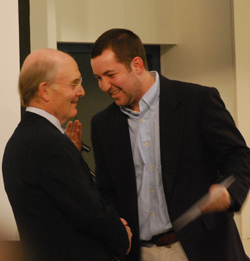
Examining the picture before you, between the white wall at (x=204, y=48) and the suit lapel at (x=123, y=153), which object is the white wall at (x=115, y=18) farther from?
the suit lapel at (x=123, y=153)

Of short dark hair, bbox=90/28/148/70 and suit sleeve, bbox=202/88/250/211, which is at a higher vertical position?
short dark hair, bbox=90/28/148/70

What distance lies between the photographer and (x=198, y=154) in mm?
1668

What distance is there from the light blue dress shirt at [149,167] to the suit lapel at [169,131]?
48mm

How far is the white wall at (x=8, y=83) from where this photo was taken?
2.15 metres

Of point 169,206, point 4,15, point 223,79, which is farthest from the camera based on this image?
point 223,79

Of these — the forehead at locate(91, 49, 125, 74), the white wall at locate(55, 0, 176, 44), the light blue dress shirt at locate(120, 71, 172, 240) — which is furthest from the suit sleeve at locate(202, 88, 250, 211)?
the white wall at locate(55, 0, 176, 44)

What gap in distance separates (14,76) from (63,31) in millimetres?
1434

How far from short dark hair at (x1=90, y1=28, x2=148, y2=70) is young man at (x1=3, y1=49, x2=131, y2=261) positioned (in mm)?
393

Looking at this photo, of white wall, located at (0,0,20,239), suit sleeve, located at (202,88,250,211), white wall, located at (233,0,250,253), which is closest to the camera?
suit sleeve, located at (202,88,250,211)

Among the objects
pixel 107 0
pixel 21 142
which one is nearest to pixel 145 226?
pixel 21 142

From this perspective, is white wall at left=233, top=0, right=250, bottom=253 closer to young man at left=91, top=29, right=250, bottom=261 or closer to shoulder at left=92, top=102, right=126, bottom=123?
young man at left=91, top=29, right=250, bottom=261

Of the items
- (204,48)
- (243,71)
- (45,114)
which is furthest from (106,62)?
(204,48)

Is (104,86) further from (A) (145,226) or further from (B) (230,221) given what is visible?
(B) (230,221)

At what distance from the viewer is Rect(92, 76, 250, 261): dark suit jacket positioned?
1601mm
